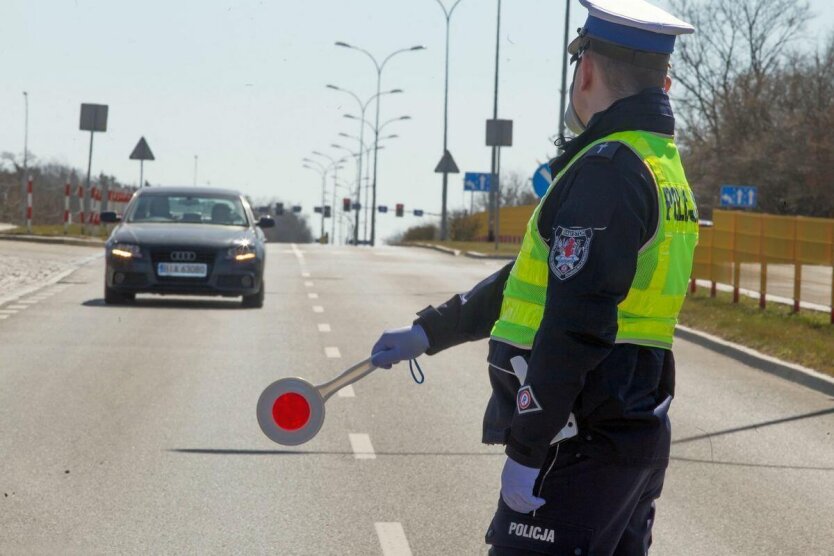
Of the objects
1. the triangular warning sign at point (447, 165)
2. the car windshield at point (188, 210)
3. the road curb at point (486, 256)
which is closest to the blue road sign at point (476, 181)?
the triangular warning sign at point (447, 165)

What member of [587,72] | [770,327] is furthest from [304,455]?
[770,327]

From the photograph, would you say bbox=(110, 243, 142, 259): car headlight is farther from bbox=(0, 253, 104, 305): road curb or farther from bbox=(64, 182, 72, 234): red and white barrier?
bbox=(64, 182, 72, 234): red and white barrier

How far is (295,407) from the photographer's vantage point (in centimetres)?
394

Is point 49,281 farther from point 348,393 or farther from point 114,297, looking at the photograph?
point 348,393

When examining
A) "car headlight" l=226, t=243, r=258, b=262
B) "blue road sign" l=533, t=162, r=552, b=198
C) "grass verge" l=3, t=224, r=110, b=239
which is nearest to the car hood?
"car headlight" l=226, t=243, r=258, b=262

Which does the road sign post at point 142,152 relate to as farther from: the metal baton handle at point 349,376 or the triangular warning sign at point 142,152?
the metal baton handle at point 349,376

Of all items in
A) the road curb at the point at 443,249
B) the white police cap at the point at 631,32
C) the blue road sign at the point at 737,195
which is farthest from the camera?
the blue road sign at the point at 737,195

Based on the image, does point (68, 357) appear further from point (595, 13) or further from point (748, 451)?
point (595, 13)

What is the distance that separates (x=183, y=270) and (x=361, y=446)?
10.9 m

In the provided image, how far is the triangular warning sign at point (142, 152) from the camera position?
4266 centimetres

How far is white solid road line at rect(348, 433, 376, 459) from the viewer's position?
911cm

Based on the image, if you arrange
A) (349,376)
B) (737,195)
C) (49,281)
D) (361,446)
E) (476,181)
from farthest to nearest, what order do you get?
(476,181) → (737,195) → (49,281) → (361,446) → (349,376)

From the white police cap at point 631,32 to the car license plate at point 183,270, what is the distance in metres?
16.6

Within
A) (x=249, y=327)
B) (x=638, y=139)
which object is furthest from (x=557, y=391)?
(x=249, y=327)
